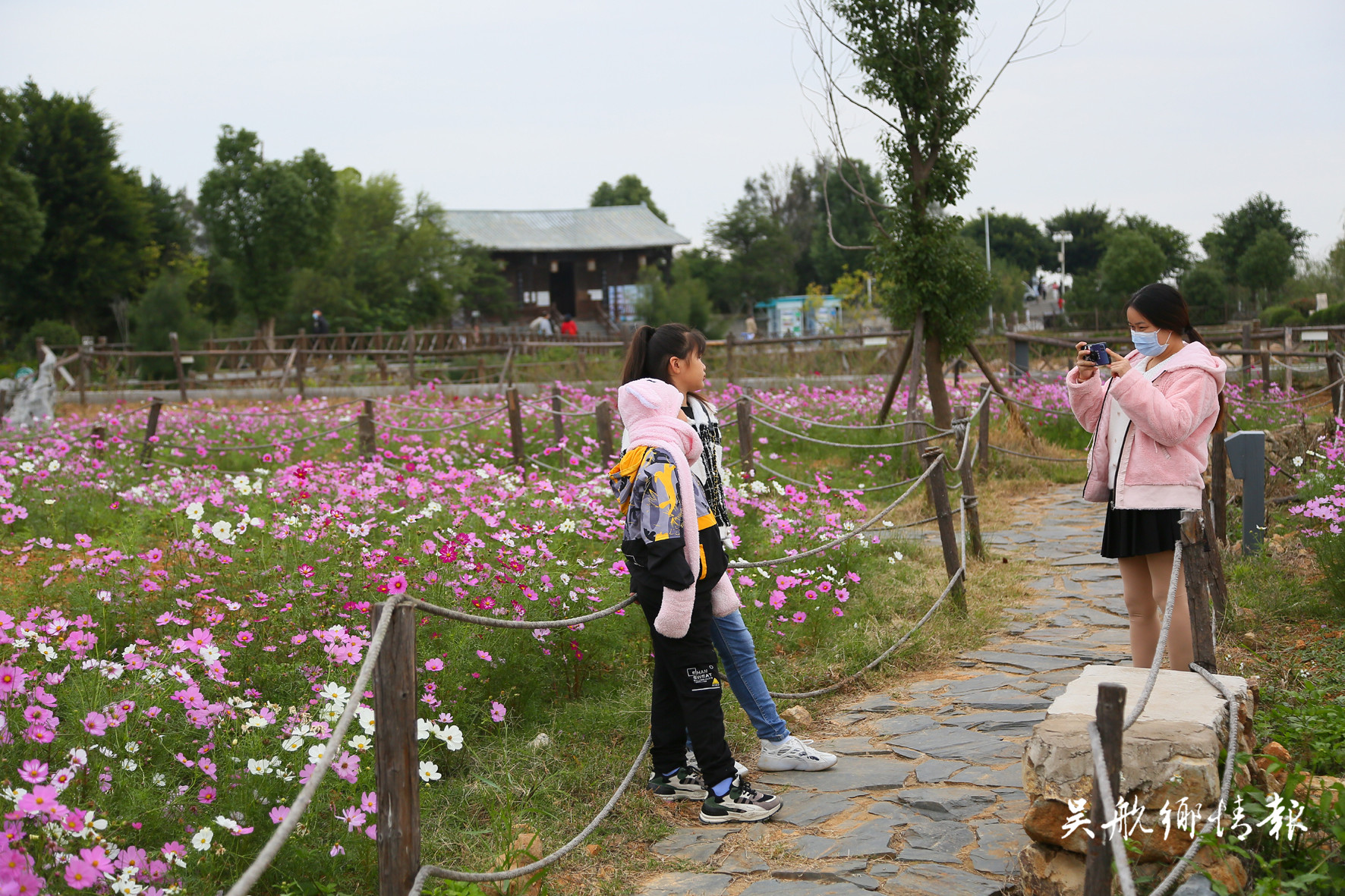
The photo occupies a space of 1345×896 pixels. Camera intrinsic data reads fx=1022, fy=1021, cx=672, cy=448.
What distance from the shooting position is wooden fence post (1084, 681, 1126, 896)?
2035 mm

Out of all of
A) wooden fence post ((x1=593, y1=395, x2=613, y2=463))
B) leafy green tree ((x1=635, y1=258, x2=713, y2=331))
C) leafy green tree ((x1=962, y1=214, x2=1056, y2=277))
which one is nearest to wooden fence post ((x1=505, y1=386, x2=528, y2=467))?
wooden fence post ((x1=593, y1=395, x2=613, y2=463))

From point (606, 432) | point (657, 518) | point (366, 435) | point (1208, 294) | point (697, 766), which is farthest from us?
point (1208, 294)

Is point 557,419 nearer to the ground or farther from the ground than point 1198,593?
farther from the ground

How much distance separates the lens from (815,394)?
1284cm

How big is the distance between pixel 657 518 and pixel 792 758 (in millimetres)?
1196

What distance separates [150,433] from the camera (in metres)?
9.84

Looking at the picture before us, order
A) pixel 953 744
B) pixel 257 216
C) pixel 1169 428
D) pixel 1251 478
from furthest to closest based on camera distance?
pixel 257 216
pixel 1251 478
pixel 953 744
pixel 1169 428

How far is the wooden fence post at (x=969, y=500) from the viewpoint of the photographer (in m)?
6.18

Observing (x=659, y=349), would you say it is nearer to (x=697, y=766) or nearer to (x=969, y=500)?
(x=697, y=766)

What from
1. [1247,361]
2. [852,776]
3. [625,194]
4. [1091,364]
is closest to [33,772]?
[852,776]

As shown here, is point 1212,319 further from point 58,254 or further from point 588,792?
point 588,792

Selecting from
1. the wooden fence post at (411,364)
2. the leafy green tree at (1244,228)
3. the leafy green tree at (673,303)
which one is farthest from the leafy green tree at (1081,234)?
the wooden fence post at (411,364)

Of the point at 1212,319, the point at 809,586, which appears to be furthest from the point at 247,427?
the point at 1212,319

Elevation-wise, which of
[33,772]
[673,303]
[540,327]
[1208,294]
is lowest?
[33,772]
